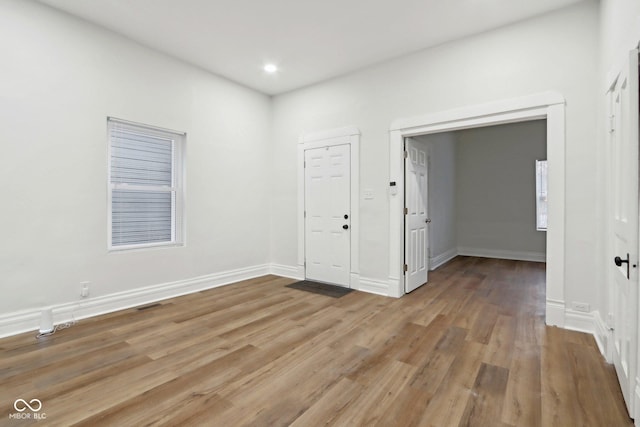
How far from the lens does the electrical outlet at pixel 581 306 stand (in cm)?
298

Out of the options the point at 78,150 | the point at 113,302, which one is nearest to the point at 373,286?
the point at 113,302

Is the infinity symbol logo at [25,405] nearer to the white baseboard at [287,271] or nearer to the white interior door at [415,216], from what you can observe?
the white baseboard at [287,271]

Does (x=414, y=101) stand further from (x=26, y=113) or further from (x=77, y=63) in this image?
(x=26, y=113)

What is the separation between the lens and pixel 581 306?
3008 mm

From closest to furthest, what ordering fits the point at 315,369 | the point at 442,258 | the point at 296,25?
the point at 315,369, the point at 296,25, the point at 442,258

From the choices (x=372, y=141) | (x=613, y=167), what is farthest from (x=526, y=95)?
(x=372, y=141)

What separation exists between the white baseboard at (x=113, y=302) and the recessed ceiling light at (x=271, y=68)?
3097mm

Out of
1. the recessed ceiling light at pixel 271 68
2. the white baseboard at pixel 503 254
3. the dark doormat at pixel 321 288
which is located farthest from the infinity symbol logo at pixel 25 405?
the white baseboard at pixel 503 254

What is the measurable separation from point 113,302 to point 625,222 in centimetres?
470

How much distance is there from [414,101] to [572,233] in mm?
2298

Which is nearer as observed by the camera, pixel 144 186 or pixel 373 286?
pixel 144 186

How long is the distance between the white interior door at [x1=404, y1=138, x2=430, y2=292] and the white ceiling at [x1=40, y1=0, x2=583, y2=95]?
1.34 meters

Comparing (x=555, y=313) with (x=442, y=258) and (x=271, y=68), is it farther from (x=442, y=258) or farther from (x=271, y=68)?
(x=271, y=68)

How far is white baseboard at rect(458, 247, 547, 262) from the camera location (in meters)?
7.05
